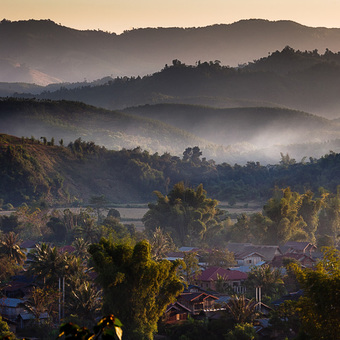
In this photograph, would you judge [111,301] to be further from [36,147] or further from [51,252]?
[36,147]

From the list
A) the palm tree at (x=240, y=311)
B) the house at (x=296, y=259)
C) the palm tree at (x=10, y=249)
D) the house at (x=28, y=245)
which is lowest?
the house at (x=28, y=245)

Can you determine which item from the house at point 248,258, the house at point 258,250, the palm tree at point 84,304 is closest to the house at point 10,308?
the palm tree at point 84,304

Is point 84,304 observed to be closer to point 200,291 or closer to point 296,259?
point 200,291

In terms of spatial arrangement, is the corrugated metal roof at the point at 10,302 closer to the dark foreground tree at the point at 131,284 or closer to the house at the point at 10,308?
the house at the point at 10,308

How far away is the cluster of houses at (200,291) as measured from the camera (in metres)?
64.6

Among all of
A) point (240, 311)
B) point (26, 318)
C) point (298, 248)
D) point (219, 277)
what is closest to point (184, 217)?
point (298, 248)

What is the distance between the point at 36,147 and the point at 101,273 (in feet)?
465

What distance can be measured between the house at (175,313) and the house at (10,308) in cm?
1091

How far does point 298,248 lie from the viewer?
344 ft

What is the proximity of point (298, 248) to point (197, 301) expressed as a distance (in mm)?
39058

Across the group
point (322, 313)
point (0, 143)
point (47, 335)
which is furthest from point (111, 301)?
point (0, 143)

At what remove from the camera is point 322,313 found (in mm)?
46062

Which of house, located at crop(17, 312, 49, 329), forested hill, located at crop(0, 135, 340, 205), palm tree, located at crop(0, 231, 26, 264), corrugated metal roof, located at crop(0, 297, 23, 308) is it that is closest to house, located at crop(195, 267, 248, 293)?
palm tree, located at crop(0, 231, 26, 264)

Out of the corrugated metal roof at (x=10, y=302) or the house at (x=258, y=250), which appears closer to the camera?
the corrugated metal roof at (x=10, y=302)
